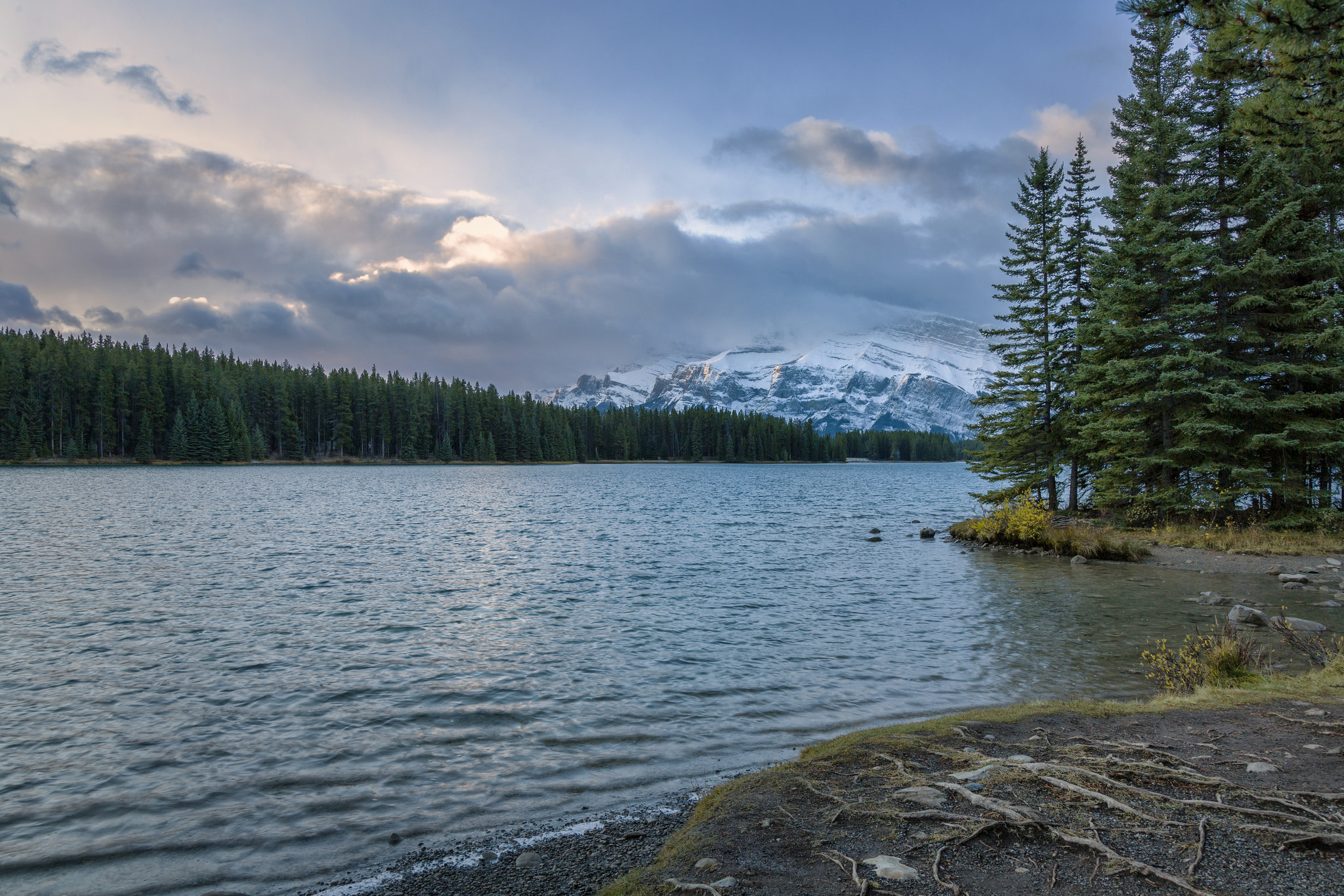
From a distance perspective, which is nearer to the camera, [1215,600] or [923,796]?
[923,796]

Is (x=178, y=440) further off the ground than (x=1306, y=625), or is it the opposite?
(x=178, y=440)

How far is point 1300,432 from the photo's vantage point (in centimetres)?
2661

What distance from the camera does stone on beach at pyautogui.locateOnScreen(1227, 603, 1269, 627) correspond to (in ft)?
52.1

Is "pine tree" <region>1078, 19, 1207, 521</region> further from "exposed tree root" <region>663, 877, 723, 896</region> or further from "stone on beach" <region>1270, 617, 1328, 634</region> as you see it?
"exposed tree root" <region>663, 877, 723, 896</region>

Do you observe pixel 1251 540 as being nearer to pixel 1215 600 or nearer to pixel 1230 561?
pixel 1230 561

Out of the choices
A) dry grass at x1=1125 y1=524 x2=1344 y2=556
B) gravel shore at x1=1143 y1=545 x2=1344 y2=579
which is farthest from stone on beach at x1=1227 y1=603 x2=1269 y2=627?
dry grass at x1=1125 y1=524 x2=1344 y2=556

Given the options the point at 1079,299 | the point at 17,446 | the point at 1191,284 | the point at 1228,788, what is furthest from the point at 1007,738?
the point at 17,446

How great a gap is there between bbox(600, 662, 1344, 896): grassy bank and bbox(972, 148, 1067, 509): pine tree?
28.5 m

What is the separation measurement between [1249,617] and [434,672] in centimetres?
1910

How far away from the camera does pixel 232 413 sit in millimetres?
130375

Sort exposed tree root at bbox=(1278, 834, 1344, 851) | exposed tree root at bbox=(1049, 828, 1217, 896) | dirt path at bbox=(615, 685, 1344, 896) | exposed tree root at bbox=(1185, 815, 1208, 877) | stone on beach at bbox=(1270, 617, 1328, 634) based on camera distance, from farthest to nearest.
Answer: stone on beach at bbox=(1270, 617, 1328, 634) < exposed tree root at bbox=(1278, 834, 1344, 851) < dirt path at bbox=(615, 685, 1344, 896) < exposed tree root at bbox=(1185, 815, 1208, 877) < exposed tree root at bbox=(1049, 828, 1217, 896)

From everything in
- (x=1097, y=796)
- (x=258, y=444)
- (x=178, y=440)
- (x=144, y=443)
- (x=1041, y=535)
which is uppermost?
(x=178, y=440)

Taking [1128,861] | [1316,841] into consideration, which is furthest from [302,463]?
[1316,841]

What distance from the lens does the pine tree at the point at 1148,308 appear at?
94.2 ft
